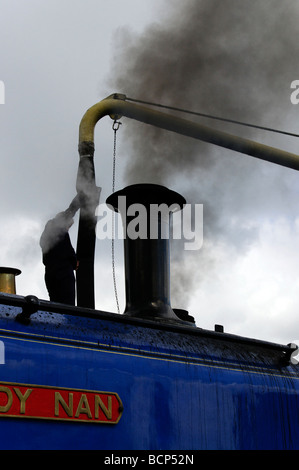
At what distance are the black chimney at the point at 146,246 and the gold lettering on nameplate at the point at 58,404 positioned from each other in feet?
2.67

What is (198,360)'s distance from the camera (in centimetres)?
334

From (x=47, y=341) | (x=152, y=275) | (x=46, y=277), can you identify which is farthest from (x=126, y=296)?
(x=47, y=341)

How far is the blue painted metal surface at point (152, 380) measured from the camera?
269 cm

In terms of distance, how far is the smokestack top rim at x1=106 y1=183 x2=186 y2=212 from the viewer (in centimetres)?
381

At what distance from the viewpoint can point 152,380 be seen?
308cm

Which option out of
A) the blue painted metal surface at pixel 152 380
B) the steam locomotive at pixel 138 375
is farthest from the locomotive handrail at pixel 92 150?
the blue painted metal surface at pixel 152 380

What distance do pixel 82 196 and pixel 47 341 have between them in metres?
1.77

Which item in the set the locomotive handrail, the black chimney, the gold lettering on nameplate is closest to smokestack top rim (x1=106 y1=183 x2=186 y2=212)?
the black chimney

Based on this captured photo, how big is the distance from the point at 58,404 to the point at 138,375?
0.48 meters

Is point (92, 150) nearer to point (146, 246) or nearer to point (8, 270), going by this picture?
point (146, 246)

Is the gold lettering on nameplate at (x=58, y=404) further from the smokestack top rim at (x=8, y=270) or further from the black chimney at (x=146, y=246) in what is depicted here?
the smokestack top rim at (x=8, y=270)

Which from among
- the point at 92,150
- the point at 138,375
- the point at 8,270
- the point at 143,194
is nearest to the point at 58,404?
the point at 138,375
